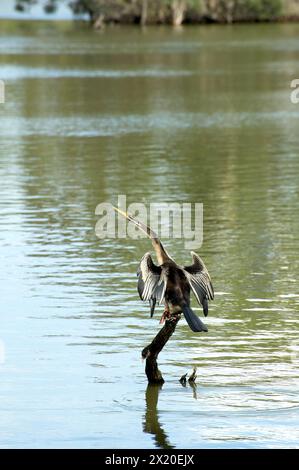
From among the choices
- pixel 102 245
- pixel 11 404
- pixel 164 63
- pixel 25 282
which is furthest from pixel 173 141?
pixel 164 63

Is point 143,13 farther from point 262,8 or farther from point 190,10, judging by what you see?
point 262,8

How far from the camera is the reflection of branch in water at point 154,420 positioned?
35.4 ft

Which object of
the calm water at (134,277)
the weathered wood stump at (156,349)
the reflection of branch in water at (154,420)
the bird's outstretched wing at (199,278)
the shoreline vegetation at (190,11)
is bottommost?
the shoreline vegetation at (190,11)

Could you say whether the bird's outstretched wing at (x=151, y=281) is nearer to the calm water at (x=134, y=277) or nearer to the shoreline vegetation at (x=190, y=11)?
the calm water at (x=134, y=277)

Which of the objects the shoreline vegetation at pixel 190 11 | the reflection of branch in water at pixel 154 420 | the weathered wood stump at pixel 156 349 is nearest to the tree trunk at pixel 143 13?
the shoreline vegetation at pixel 190 11

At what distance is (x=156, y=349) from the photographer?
11641 mm

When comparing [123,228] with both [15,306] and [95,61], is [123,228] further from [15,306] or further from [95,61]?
[95,61]

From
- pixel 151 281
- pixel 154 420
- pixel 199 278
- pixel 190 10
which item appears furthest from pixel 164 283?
pixel 190 10

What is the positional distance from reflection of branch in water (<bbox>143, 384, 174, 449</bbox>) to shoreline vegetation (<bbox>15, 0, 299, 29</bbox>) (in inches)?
4343

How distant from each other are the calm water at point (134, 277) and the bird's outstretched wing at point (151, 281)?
39.5 inches

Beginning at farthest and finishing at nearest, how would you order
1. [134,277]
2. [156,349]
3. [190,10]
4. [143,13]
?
[190,10]
[143,13]
[134,277]
[156,349]

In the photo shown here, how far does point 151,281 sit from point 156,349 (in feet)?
2.84

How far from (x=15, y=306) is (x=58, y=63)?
51464 millimetres

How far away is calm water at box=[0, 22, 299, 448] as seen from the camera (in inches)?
444
